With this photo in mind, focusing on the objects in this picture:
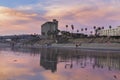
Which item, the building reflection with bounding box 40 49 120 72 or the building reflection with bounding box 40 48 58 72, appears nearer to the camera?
the building reflection with bounding box 40 48 58 72

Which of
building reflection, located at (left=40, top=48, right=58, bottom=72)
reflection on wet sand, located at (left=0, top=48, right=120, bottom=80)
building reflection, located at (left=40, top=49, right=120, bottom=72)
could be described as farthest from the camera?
building reflection, located at (left=40, top=49, right=120, bottom=72)

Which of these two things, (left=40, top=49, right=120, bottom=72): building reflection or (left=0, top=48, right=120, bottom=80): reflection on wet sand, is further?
(left=40, top=49, right=120, bottom=72): building reflection

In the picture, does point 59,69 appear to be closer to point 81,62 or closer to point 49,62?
point 49,62

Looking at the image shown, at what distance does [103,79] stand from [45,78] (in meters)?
5.93

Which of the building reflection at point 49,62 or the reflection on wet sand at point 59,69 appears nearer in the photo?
the reflection on wet sand at point 59,69

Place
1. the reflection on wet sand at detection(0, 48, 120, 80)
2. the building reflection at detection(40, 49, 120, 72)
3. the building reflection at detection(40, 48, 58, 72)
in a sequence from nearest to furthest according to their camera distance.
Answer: the reflection on wet sand at detection(0, 48, 120, 80), the building reflection at detection(40, 48, 58, 72), the building reflection at detection(40, 49, 120, 72)

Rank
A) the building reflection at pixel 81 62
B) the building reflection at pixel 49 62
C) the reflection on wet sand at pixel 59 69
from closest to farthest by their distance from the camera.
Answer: the reflection on wet sand at pixel 59 69, the building reflection at pixel 49 62, the building reflection at pixel 81 62

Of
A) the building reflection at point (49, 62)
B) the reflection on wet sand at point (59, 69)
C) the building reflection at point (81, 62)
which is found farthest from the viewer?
the building reflection at point (81, 62)

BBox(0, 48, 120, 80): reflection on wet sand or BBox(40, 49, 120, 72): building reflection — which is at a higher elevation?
BBox(0, 48, 120, 80): reflection on wet sand

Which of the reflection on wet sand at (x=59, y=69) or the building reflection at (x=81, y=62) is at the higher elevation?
the reflection on wet sand at (x=59, y=69)

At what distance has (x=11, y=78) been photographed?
29.2 meters

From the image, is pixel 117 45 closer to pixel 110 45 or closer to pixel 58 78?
pixel 110 45

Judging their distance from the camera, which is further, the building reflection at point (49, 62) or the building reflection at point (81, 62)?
the building reflection at point (81, 62)

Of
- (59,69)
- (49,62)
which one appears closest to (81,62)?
(49,62)
